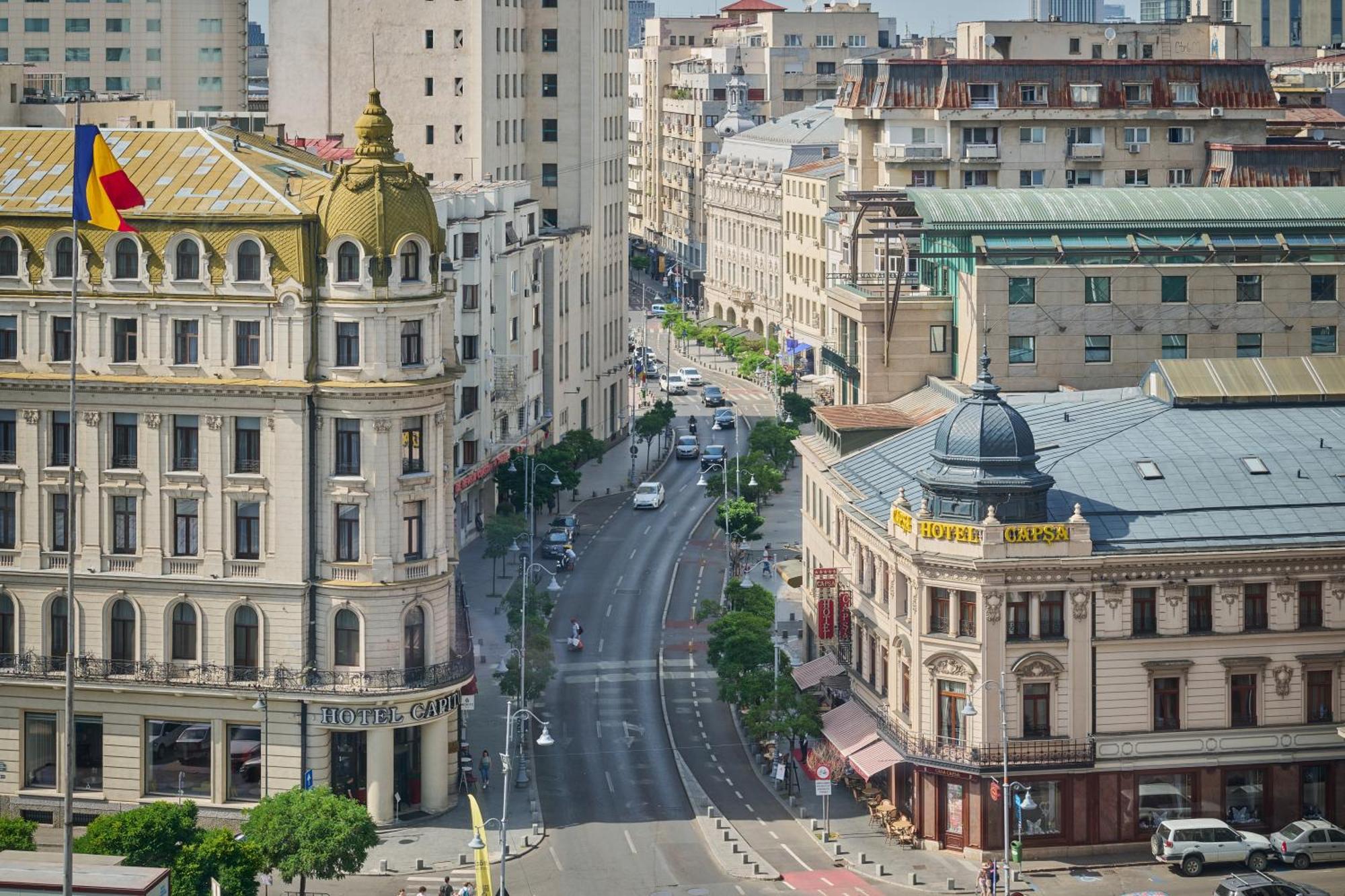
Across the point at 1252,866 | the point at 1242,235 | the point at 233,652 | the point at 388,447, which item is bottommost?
the point at 1252,866

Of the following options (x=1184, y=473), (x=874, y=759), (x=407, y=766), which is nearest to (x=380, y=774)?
(x=407, y=766)

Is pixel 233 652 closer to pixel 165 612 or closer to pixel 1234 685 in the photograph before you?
pixel 165 612

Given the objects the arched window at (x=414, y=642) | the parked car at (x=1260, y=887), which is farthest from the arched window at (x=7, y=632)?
the parked car at (x=1260, y=887)

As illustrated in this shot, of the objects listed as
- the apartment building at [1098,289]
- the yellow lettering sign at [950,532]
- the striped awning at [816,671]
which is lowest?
the striped awning at [816,671]

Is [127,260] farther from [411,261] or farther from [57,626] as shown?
[57,626]

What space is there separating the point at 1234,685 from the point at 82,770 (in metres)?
52.5

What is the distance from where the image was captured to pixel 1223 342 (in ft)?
481

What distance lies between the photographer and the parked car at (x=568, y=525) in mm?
187925

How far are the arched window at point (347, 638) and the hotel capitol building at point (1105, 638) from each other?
23.0m

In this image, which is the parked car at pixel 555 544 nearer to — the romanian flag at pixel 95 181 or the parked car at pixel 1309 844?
the parked car at pixel 1309 844

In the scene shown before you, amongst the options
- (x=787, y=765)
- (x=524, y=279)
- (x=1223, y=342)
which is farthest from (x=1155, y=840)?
(x=524, y=279)

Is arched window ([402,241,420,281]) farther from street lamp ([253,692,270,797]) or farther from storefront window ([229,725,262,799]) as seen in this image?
storefront window ([229,725,262,799])

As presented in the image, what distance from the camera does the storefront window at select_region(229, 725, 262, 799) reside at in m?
126

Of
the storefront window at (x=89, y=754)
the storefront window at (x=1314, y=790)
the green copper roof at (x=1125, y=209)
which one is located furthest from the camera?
the green copper roof at (x=1125, y=209)
